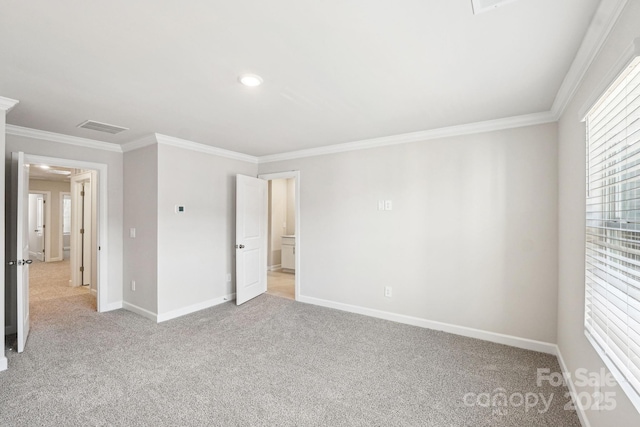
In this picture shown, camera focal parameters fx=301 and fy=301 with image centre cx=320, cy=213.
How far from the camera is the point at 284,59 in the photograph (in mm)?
1891

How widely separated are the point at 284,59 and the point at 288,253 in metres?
5.27

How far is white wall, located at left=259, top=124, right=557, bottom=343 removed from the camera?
114 inches

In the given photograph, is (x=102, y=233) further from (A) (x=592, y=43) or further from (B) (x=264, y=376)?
(A) (x=592, y=43)

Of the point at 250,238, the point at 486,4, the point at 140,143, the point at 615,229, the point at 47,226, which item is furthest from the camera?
the point at 47,226

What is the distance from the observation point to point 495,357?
9.11 feet

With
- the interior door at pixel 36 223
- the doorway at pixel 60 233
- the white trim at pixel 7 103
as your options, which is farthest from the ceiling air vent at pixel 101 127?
the interior door at pixel 36 223

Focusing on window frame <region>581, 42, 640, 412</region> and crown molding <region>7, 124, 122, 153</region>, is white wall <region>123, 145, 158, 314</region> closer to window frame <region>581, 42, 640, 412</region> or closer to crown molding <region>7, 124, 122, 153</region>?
crown molding <region>7, 124, 122, 153</region>

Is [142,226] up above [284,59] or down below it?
below

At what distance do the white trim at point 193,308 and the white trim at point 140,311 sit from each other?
99 mm

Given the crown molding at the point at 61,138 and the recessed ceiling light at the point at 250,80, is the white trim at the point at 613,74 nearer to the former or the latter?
the recessed ceiling light at the point at 250,80

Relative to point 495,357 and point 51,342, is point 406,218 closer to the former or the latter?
point 495,357

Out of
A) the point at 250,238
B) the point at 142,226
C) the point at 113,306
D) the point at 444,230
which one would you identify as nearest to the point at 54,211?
the point at 113,306

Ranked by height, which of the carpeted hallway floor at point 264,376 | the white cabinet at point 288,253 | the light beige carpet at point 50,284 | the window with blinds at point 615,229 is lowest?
the carpeted hallway floor at point 264,376

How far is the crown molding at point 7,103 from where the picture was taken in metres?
2.43
